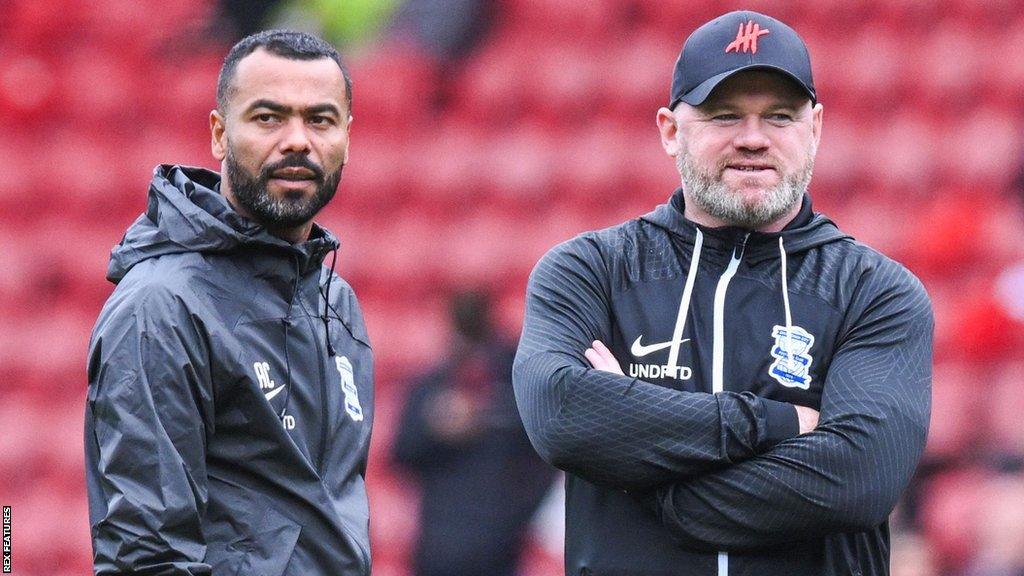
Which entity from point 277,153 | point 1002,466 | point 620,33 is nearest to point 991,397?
point 1002,466

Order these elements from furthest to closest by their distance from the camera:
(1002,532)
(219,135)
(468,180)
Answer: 1. (468,180)
2. (1002,532)
3. (219,135)

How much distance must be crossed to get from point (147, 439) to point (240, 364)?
0.19 m

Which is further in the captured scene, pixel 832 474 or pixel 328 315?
pixel 328 315

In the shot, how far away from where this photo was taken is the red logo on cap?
2461mm

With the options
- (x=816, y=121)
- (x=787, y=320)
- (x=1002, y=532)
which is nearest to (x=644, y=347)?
(x=787, y=320)

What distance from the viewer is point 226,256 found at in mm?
2428

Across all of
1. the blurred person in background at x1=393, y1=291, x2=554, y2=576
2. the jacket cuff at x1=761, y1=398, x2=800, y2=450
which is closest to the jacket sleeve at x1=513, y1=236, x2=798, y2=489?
the jacket cuff at x1=761, y1=398, x2=800, y2=450

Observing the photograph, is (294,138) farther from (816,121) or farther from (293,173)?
(816,121)

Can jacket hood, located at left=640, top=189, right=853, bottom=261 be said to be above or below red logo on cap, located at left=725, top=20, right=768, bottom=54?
below

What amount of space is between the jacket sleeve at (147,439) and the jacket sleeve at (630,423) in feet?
1.63

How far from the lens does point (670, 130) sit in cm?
258

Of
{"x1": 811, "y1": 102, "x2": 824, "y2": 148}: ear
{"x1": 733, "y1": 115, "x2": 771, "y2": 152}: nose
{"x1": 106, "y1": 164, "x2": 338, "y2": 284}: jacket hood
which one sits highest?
{"x1": 811, "y1": 102, "x2": 824, "y2": 148}: ear

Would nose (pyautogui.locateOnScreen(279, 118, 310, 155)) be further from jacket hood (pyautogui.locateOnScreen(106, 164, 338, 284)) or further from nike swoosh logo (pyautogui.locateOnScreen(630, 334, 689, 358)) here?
nike swoosh logo (pyautogui.locateOnScreen(630, 334, 689, 358))

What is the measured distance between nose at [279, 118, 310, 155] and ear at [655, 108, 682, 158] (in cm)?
57
